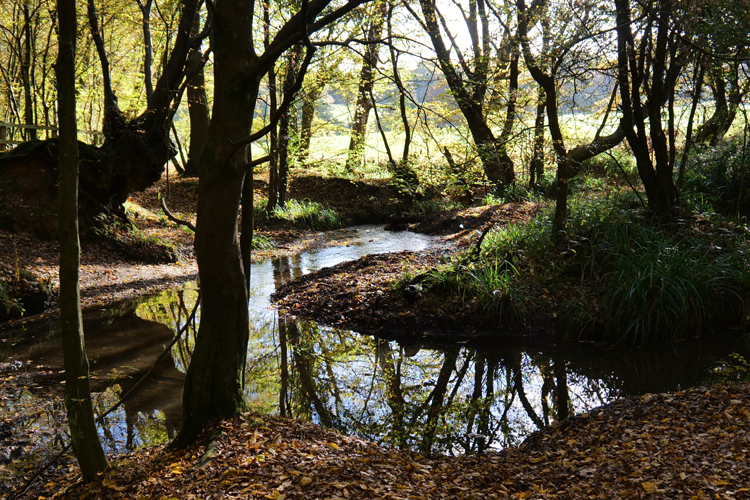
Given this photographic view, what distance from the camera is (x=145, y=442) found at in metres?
4.55

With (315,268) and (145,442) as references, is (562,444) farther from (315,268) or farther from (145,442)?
(315,268)

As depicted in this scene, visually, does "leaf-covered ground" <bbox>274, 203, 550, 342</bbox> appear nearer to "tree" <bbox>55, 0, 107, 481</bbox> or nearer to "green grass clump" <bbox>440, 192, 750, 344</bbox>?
"green grass clump" <bbox>440, 192, 750, 344</bbox>

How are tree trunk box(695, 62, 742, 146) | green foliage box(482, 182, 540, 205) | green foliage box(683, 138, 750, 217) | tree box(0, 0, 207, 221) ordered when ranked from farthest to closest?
1. green foliage box(482, 182, 540, 205)
2. tree box(0, 0, 207, 221)
3. green foliage box(683, 138, 750, 217)
4. tree trunk box(695, 62, 742, 146)

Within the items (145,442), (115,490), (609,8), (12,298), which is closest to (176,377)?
(145,442)

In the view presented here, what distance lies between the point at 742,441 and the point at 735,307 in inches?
174

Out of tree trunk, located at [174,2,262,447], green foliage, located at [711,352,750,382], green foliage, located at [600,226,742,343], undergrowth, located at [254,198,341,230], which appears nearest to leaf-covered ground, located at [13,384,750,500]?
tree trunk, located at [174,2,262,447]

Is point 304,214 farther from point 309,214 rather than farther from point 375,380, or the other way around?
point 375,380

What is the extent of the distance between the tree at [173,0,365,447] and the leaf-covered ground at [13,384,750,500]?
32 cm

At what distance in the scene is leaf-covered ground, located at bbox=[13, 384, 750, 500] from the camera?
125 inches

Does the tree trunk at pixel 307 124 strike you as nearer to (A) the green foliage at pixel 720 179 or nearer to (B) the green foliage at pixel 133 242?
(B) the green foliage at pixel 133 242

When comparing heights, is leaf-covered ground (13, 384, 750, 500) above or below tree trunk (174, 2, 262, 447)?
below

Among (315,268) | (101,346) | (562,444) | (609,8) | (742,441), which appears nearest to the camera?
(742,441)

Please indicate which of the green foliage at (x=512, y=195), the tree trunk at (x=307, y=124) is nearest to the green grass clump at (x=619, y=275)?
the green foliage at (x=512, y=195)

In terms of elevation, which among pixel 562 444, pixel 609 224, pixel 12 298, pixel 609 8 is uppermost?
pixel 609 8
